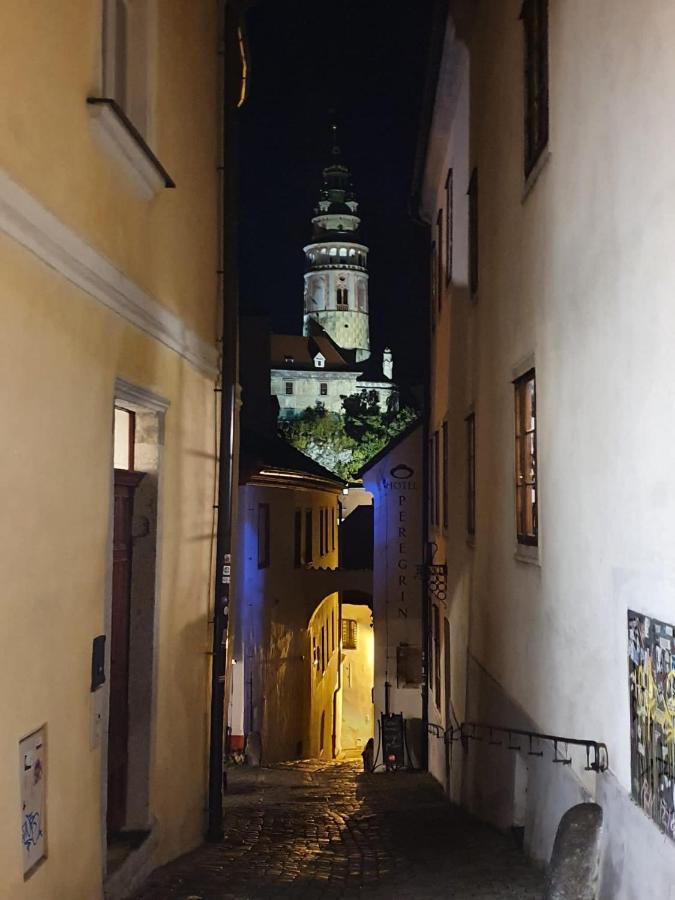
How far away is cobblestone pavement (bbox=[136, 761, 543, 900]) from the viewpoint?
266 inches

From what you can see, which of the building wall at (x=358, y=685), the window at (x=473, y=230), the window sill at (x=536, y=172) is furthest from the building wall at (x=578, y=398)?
the building wall at (x=358, y=685)

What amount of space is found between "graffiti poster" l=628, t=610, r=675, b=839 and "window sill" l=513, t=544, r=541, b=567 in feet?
8.97

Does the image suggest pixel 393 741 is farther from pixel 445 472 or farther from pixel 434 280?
pixel 434 280

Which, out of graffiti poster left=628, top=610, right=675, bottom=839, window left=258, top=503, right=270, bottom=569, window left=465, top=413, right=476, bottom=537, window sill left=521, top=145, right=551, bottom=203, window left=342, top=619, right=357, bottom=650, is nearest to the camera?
graffiti poster left=628, top=610, right=675, bottom=839

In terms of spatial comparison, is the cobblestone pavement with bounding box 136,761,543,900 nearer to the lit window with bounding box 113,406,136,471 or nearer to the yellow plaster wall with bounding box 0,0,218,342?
the lit window with bounding box 113,406,136,471

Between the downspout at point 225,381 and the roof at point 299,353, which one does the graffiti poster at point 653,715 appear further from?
the roof at point 299,353

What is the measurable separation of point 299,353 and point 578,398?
102m

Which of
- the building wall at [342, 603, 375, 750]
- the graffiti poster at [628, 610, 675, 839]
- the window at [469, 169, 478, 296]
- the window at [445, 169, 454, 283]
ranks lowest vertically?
the building wall at [342, 603, 375, 750]

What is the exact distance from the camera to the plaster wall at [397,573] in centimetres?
2200

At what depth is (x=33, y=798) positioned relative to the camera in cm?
480

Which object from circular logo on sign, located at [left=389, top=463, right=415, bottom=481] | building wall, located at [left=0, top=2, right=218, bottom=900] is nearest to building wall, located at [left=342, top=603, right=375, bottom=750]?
circular logo on sign, located at [left=389, top=463, right=415, bottom=481]

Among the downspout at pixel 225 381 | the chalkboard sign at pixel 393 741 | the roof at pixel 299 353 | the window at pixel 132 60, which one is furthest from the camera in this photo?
the roof at pixel 299 353

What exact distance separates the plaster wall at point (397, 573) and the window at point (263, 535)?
263 cm

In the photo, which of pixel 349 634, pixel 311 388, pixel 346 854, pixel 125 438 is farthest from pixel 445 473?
pixel 311 388
